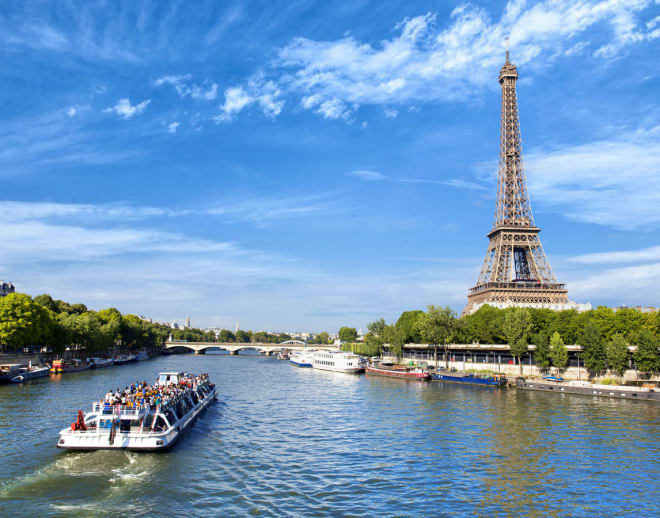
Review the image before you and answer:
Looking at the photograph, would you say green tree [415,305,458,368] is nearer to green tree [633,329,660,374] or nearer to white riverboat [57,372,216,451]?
green tree [633,329,660,374]

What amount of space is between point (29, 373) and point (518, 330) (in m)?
78.3

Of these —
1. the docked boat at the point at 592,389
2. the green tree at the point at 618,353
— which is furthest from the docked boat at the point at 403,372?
the green tree at the point at 618,353

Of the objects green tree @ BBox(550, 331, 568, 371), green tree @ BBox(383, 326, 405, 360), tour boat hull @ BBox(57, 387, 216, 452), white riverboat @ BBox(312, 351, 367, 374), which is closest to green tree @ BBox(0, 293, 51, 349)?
tour boat hull @ BBox(57, 387, 216, 452)

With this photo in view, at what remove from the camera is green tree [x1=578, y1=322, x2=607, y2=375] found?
79.9m

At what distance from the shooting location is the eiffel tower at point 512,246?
115688 mm

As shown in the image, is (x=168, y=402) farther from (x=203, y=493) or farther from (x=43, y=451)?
(x=203, y=493)

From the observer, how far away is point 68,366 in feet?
306

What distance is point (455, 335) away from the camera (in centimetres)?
11000

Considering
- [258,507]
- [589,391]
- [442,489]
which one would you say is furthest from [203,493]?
[589,391]

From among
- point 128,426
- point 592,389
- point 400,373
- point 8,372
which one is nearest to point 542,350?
point 592,389

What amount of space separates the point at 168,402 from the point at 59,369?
2252 inches

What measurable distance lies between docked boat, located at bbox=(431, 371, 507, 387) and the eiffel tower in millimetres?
28785

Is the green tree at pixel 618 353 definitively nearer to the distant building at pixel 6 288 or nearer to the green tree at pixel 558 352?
the green tree at pixel 558 352

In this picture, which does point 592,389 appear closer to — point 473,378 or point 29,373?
point 473,378
